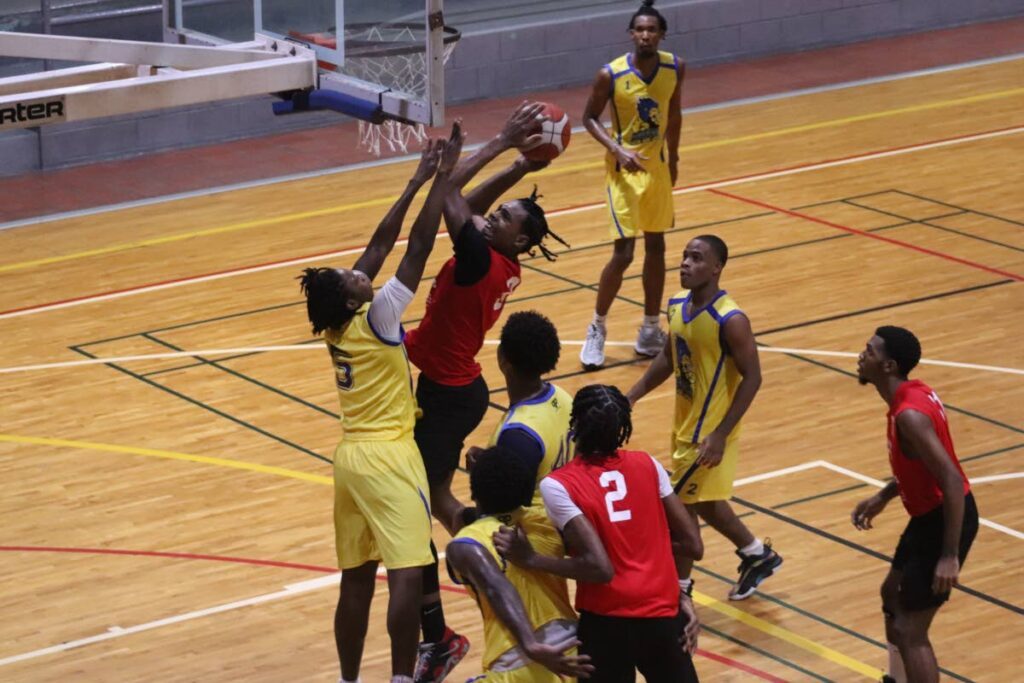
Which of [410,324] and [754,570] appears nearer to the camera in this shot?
[754,570]

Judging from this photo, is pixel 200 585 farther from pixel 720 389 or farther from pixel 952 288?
pixel 952 288

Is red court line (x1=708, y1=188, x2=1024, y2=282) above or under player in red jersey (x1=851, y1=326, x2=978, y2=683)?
under

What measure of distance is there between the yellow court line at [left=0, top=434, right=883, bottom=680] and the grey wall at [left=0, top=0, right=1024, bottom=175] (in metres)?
6.76

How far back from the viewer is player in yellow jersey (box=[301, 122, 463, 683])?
6719 mm

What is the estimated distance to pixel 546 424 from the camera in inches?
255

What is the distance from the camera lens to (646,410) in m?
10.7

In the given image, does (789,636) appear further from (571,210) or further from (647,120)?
(571,210)

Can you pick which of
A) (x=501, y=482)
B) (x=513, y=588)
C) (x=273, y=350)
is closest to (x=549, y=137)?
(x=501, y=482)

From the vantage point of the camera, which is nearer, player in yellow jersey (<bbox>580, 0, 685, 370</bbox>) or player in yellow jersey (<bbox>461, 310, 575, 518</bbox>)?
player in yellow jersey (<bbox>461, 310, 575, 518</bbox>)

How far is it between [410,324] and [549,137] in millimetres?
4733

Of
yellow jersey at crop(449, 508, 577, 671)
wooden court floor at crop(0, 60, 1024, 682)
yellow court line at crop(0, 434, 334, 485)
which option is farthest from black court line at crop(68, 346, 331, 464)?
yellow jersey at crop(449, 508, 577, 671)

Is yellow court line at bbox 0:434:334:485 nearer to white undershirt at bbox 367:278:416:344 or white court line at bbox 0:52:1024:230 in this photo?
white undershirt at bbox 367:278:416:344

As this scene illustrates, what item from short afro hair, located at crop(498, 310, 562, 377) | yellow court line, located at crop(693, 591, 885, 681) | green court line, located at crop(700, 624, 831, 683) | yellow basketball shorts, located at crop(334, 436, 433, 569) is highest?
short afro hair, located at crop(498, 310, 562, 377)

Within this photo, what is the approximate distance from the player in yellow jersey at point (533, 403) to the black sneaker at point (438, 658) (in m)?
1.27
